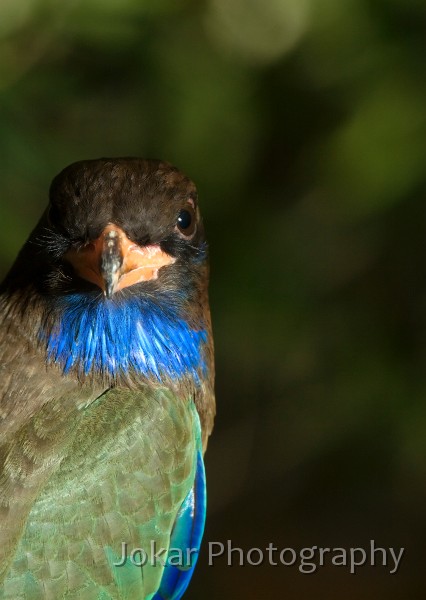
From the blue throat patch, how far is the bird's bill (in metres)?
0.09

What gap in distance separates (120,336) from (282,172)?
1713 mm

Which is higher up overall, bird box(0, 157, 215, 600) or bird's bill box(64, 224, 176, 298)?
bird's bill box(64, 224, 176, 298)

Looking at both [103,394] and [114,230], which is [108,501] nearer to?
[103,394]

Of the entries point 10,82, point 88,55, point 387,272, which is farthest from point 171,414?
point 387,272

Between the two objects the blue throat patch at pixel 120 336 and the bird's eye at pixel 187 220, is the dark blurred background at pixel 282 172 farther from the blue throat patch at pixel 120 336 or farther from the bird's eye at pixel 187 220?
the blue throat patch at pixel 120 336

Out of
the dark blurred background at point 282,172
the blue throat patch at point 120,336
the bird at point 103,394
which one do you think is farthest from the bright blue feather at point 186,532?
the dark blurred background at point 282,172

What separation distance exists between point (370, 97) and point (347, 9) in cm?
33

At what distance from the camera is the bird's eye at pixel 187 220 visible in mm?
2598

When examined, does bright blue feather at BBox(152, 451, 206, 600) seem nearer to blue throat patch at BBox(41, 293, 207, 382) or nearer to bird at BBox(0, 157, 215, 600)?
bird at BBox(0, 157, 215, 600)

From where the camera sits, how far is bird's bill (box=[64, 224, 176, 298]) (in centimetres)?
234

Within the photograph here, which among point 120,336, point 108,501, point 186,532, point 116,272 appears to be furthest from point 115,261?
point 186,532

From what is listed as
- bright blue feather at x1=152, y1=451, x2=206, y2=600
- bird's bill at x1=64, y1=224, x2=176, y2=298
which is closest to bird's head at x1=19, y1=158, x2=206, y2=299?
bird's bill at x1=64, y1=224, x2=176, y2=298

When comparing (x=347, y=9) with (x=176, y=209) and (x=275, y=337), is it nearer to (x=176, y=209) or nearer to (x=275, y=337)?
(x=176, y=209)

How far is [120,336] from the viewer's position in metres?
2.63
